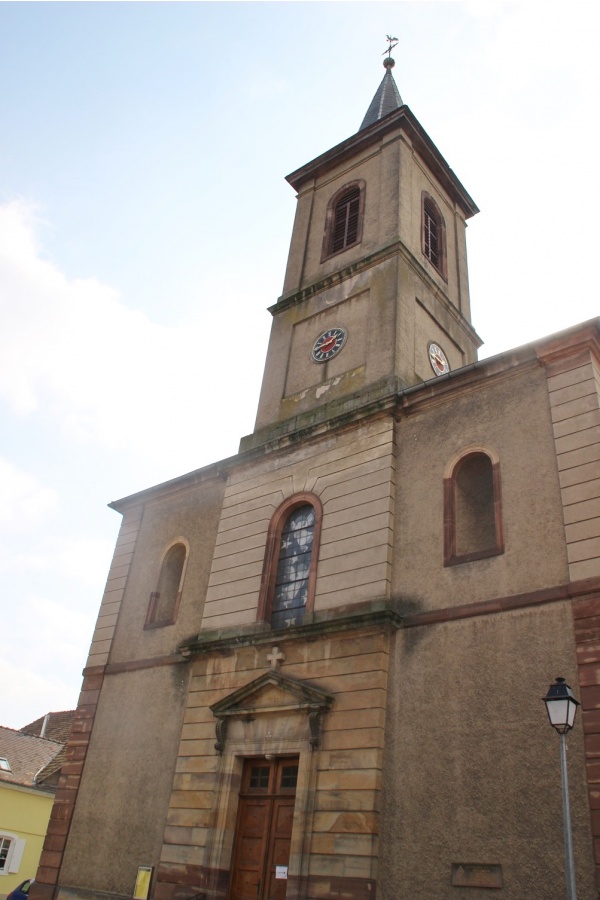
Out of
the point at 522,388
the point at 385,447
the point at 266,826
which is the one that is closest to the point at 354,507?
the point at 385,447

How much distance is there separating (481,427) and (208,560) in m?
6.46

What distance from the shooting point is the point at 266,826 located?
11938 mm

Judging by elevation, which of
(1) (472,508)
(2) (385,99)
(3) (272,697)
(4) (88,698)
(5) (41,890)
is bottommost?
(5) (41,890)

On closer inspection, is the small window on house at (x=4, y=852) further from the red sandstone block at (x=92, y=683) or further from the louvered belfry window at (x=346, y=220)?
the louvered belfry window at (x=346, y=220)

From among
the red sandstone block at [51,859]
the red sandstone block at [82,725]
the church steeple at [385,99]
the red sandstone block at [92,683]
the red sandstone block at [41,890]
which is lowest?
the red sandstone block at [41,890]

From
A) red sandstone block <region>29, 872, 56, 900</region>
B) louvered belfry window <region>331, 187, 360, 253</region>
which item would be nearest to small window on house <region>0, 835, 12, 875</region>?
red sandstone block <region>29, 872, 56, 900</region>

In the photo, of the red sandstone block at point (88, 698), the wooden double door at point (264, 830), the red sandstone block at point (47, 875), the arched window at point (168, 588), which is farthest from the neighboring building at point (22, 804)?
the wooden double door at point (264, 830)

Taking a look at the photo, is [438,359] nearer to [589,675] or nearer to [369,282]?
[369,282]

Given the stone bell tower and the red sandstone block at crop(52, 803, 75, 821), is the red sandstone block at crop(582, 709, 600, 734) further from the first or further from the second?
the red sandstone block at crop(52, 803, 75, 821)

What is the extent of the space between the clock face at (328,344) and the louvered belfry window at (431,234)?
3.84 meters

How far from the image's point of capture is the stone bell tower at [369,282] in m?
16.0

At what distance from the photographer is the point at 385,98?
23859 millimetres

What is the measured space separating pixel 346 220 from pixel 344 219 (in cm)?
22

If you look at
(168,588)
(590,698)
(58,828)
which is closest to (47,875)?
(58,828)
